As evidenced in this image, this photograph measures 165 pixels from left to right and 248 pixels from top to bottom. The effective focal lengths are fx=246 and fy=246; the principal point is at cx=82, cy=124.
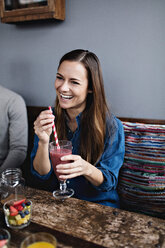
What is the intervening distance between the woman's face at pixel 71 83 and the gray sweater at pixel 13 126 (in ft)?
2.60

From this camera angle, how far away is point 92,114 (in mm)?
1674

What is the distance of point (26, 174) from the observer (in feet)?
8.35

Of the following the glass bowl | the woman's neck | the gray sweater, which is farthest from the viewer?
the gray sweater

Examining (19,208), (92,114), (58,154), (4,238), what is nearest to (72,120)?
(92,114)

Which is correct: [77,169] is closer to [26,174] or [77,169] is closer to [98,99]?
[98,99]

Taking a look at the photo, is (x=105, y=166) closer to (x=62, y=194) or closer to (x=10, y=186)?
(x=62, y=194)

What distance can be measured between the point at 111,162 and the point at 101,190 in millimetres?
184

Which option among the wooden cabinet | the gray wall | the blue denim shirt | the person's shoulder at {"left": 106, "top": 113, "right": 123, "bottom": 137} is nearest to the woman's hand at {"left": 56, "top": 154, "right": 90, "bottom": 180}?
the blue denim shirt

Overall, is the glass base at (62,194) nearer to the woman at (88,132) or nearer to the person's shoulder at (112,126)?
the woman at (88,132)

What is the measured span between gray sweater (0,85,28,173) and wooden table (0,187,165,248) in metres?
1.06

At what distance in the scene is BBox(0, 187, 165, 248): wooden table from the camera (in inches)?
36.6

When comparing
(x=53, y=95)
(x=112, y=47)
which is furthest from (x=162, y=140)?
(x=53, y=95)

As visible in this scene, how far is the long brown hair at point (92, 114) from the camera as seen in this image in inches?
63.6

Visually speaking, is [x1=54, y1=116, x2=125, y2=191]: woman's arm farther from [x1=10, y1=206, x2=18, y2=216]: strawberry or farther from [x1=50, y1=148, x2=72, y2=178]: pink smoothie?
[x1=10, y1=206, x2=18, y2=216]: strawberry
